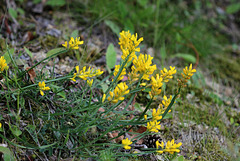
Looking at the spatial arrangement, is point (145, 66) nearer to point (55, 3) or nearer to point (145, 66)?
point (145, 66)

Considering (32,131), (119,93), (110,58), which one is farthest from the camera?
(110,58)

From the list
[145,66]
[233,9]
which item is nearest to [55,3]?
[145,66]

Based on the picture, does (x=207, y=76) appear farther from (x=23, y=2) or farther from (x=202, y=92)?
(x=23, y=2)

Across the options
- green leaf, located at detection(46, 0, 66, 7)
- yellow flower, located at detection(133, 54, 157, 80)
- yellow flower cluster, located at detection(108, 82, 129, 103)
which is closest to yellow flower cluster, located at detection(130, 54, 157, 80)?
yellow flower, located at detection(133, 54, 157, 80)

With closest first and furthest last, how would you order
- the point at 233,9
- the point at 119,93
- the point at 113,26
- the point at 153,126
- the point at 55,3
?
the point at 119,93 < the point at 153,126 < the point at 113,26 < the point at 55,3 < the point at 233,9

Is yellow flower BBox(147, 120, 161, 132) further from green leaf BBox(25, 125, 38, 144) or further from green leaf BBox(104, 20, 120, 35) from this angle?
green leaf BBox(104, 20, 120, 35)

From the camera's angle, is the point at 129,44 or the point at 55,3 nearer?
the point at 129,44

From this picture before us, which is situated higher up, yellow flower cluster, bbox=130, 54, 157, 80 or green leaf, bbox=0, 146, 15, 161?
yellow flower cluster, bbox=130, 54, 157, 80

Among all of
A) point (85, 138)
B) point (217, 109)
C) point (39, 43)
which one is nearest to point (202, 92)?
point (217, 109)
